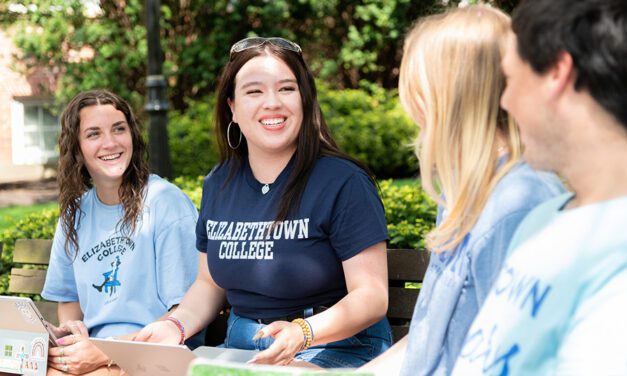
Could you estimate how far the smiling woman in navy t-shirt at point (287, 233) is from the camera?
8.78 ft

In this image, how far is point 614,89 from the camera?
4.35 feet

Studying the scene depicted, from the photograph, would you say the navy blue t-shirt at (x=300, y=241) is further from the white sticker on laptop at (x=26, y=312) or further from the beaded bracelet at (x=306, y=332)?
the white sticker on laptop at (x=26, y=312)

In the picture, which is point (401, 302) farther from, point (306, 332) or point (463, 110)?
point (463, 110)

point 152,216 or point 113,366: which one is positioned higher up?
point 152,216

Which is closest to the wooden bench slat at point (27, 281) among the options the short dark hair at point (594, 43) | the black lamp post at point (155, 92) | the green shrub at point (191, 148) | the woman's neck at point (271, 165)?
the woman's neck at point (271, 165)

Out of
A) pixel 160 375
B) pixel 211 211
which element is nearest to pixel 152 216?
pixel 211 211

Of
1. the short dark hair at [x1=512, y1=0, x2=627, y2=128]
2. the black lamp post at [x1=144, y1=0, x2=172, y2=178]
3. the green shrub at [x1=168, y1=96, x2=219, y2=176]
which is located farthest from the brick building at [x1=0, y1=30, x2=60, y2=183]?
the short dark hair at [x1=512, y1=0, x2=627, y2=128]

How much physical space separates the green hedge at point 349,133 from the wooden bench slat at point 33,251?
762cm

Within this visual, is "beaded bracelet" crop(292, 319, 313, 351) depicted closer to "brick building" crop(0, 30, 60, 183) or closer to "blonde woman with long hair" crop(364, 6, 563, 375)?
"blonde woman with long hair" crop(364, 6, 563, 375)

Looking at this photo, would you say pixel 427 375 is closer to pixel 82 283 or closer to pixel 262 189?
pixel 262 189

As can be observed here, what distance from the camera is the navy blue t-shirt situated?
8.89 ft

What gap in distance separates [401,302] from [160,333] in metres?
0.95

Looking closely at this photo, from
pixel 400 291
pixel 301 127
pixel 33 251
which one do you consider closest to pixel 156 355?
pixel 301 127

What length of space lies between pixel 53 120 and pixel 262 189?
1974 cm
